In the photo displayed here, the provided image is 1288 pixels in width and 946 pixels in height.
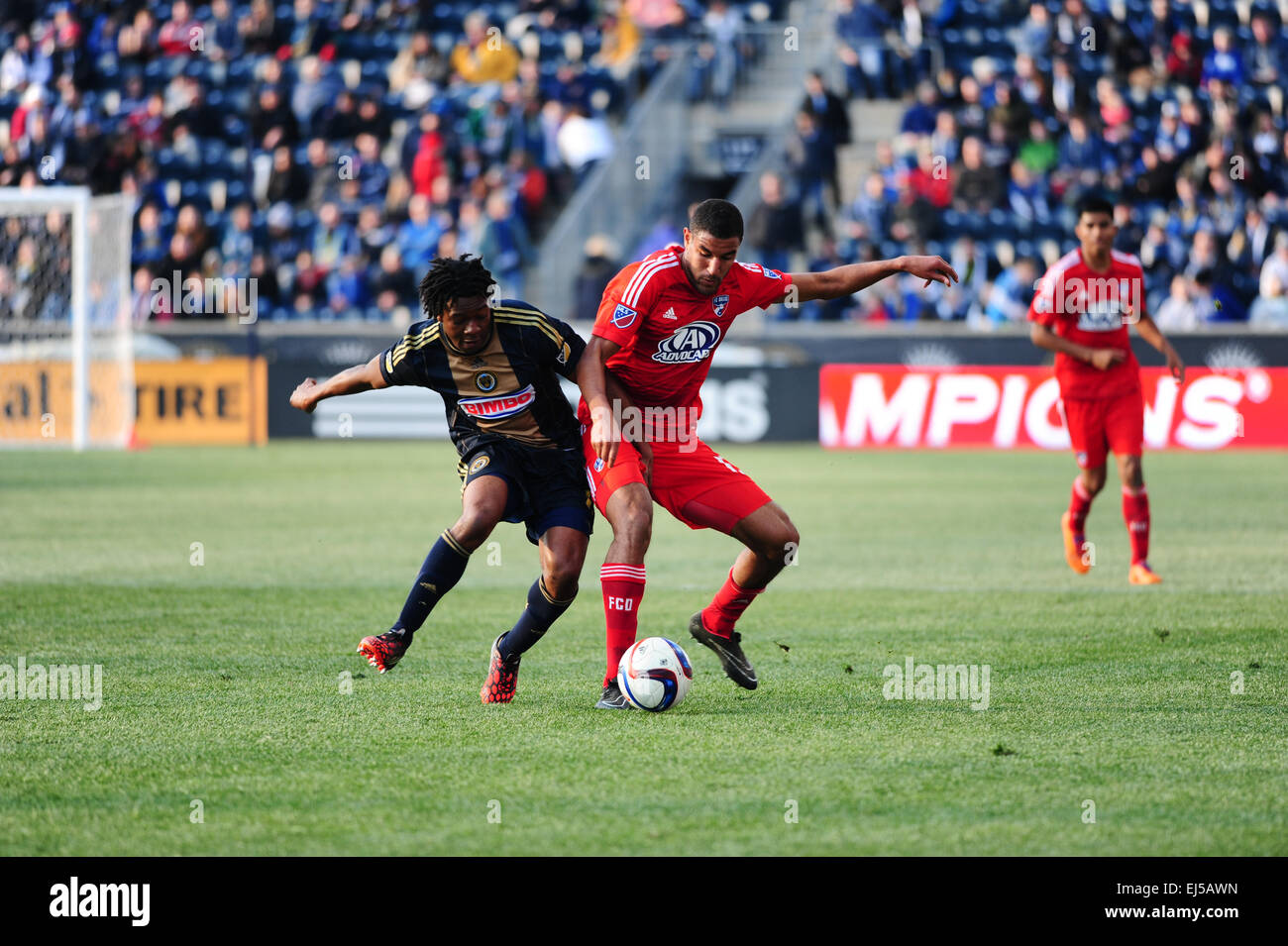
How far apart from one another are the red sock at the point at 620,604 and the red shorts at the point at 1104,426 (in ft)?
15.5

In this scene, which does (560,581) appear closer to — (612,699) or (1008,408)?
(612,699)

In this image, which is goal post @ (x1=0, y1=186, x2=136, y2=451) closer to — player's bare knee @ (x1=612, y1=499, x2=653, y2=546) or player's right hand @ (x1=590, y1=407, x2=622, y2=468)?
player's bare knee @ (x1=612, y1=499, x2=653, y2=546)

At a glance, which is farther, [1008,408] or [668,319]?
[1008,408]

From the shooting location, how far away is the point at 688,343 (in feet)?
21.2

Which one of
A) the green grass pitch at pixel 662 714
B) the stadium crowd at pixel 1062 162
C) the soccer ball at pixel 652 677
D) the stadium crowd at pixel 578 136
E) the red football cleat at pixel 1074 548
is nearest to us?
the green grass pitch at pixel 662 714

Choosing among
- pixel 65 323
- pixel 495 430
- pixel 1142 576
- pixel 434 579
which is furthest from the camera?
pixel 65 323

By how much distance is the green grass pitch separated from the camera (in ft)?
14.3

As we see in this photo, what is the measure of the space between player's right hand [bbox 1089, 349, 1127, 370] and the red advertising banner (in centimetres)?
972

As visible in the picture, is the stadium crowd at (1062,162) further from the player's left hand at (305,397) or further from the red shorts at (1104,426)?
the player's left hand at (305,397)
